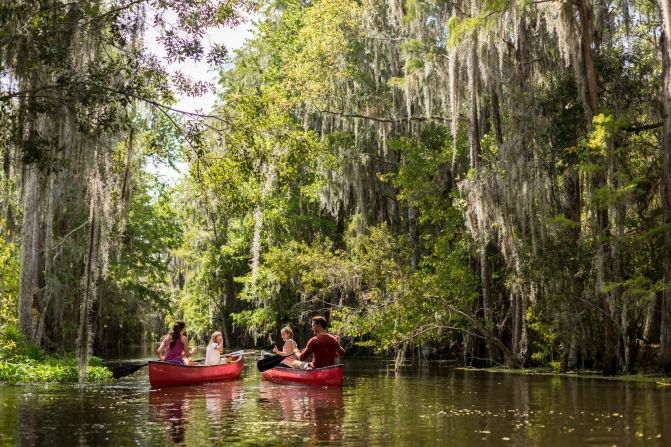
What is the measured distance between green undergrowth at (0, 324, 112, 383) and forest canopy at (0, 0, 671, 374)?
134 centimetres

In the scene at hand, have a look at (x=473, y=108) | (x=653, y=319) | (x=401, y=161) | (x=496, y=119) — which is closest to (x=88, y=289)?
(x=473, y=108)

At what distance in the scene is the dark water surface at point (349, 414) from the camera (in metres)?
9.15

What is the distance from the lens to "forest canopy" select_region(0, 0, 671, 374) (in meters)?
13.9

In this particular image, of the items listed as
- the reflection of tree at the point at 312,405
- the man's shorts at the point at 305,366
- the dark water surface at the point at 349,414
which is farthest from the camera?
the man's shorts at the point at 305,366

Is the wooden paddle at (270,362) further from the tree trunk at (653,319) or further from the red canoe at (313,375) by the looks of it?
the tree trunk at (653,319)

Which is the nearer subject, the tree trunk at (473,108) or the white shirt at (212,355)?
the white shirt at (212,355)

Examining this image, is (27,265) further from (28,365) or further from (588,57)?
(588,57)

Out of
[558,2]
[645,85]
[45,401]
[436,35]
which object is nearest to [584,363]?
[645,85]

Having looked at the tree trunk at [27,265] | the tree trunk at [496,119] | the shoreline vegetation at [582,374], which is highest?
the tree trunk at [496,119]

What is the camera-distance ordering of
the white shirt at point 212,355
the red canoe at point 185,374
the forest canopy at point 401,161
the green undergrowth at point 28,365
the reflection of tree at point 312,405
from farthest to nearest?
1. the white shirt at point 212,355
2. the green undergrowth at point 28,365
3. the red canoe at point 185,374
4. the forest canopy at point 401,161
5. the reflection of tree at point 312,405

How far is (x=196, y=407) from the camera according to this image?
13453 mm

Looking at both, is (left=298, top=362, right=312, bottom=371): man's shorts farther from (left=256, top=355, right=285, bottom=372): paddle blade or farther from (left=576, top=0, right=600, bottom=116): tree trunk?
(left=576, top=0, right=600, bottom=116): tree trunk

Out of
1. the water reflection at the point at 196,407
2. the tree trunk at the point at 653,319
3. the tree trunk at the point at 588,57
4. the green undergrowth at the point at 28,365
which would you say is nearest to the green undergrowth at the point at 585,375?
the tree trunk at the point at 653,319

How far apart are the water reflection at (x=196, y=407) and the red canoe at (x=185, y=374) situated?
17cm
